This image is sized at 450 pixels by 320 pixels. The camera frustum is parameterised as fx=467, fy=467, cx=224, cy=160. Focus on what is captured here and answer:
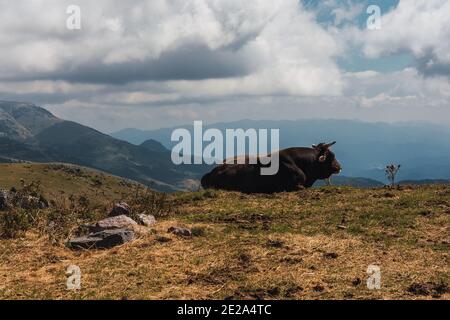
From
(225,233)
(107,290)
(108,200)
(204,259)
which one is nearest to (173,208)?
(108,200)

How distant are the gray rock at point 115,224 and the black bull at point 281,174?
921 centimetres

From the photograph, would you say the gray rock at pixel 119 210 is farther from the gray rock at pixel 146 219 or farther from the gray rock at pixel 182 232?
the gray rock at pixel 182 232

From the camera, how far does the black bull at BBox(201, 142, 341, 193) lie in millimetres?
23469

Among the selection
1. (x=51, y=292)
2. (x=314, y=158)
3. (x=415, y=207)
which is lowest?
(x=51, y=292)

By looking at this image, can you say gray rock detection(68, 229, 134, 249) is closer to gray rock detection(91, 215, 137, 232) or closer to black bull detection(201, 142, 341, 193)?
gray rock detection(91, 215, 137, 232)

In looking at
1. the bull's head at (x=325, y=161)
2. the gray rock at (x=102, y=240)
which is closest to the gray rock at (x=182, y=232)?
the gray rock at (x=102, y=240)

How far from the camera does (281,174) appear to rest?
23.7 m

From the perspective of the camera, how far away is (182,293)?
1005 cm

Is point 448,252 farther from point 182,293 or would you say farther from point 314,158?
point 314,158

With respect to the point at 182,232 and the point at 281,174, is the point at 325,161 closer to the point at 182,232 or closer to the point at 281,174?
the point at 281,174

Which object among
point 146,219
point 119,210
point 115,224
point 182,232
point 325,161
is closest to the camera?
point 182,232

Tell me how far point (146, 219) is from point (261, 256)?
5314mm

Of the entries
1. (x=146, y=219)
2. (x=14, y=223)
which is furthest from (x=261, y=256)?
(x=14, y=223)
